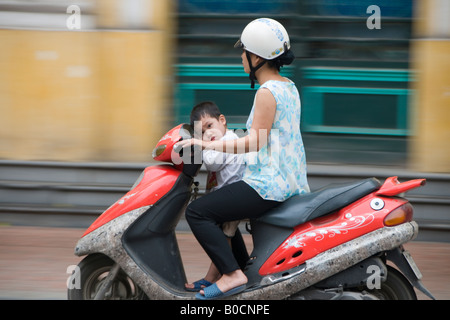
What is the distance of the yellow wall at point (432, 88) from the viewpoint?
6.65m

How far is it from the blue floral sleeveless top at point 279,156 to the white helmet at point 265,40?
6.8 inches

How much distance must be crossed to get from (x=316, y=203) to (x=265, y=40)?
97 centimetres

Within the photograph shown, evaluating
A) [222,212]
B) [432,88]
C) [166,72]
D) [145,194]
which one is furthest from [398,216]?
[166,72]

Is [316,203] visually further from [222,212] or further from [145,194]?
[145,194]

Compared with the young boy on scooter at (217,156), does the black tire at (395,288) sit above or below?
below

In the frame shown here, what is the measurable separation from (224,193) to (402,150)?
12.6 feet

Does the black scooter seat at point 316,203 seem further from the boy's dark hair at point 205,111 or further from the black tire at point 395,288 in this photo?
the boy's dark hair at point 205,111

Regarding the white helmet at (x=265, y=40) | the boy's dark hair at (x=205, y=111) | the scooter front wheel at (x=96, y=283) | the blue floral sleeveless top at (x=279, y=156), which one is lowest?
the scooter front wheel at (x=96, y=283)

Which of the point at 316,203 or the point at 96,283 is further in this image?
the point at 96,283

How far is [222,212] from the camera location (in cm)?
373

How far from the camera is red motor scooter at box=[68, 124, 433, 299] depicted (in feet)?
11.9

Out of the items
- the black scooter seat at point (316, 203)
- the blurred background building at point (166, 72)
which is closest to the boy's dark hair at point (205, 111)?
the black scooter seat at point (316, 203)
